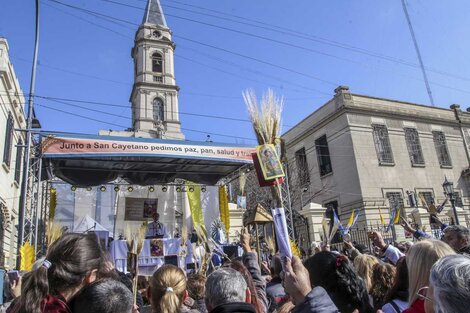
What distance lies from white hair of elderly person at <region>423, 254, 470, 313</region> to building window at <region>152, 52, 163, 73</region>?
4490 centimetres

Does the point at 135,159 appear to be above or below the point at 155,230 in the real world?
above

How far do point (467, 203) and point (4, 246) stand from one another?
3013cm

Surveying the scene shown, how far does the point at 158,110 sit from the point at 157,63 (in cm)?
639

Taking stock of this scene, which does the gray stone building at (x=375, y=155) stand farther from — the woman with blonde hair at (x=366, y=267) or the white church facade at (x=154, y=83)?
the woman with blonde hair at (x=366, y=267)

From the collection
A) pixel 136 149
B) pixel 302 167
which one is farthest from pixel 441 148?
pixel 136 149

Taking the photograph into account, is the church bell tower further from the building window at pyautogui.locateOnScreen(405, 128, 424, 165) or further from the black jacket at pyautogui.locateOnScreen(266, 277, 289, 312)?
the black jacket at pyautogui.locateOnScreen(266, 277, 289, 312)

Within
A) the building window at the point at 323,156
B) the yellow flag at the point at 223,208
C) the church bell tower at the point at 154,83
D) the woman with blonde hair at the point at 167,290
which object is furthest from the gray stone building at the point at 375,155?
the woman with blonde hair at the point at 167,290

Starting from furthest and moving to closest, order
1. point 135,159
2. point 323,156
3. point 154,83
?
point 154,83 → point 323,156 → point 135,159

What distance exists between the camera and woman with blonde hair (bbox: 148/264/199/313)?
9.12 feet

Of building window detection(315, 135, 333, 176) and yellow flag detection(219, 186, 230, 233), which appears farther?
building window detection(315, 135, 333, 176)

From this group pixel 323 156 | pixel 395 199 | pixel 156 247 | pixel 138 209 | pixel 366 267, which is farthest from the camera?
pixel 323 156

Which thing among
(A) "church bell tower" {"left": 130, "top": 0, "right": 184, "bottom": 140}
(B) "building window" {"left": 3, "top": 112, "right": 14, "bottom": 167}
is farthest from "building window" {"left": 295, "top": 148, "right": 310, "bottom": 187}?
(B) "building window" {"left": 3, "top": 112, "right": 14, "bottom": 167}

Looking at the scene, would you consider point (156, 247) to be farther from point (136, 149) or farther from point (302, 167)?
point (302, 167)

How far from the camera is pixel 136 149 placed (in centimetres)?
1039
